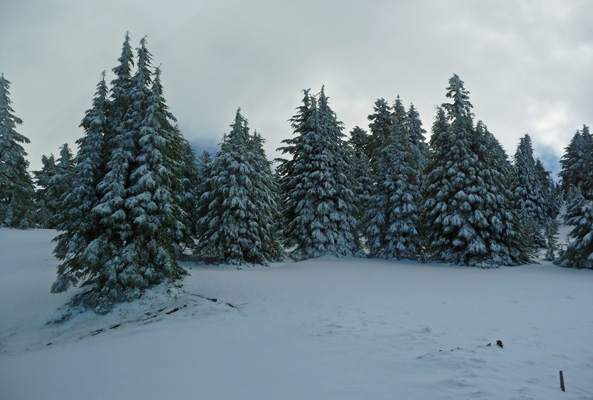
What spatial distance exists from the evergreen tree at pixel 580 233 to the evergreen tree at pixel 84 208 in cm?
2515

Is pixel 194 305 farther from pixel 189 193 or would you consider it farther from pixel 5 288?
pixel 189 193

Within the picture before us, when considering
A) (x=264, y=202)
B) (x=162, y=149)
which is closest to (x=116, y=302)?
→ (x=162, y=149)

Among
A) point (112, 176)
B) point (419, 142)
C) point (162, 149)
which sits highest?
point (419, 142)

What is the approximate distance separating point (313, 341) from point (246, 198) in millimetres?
15112

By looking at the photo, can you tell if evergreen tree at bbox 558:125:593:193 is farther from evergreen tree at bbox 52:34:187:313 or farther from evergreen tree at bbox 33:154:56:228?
evergreen tree at bbox 33:154:56:228

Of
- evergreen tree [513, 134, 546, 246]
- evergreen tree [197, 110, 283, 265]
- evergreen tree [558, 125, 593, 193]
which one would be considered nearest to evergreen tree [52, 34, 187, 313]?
evergreen tree [197, 110, 283, 265]

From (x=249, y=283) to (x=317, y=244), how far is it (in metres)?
10.9

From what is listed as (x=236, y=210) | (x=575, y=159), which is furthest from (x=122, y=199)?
(x=575, y=159)

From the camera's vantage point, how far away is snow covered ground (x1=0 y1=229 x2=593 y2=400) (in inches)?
201

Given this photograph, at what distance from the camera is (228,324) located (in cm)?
973

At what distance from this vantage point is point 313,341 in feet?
24.7

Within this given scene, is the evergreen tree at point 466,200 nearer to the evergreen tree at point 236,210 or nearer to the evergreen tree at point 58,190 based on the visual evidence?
the evergreen tree at point 236,210

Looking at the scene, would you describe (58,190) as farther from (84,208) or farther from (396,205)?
(396,205)

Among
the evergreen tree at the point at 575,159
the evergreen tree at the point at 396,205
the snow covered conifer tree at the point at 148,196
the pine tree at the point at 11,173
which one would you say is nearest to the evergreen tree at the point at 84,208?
the snow covered conifer tree at the point at 148,196
